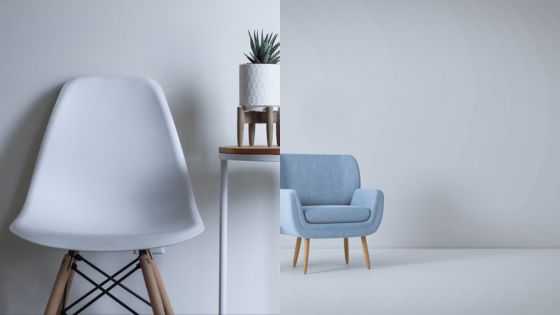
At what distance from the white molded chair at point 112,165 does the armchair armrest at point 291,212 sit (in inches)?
13.9

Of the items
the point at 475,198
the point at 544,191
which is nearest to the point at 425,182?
the point at 475,198

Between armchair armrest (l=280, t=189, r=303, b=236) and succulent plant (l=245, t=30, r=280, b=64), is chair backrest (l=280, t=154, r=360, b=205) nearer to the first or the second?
armchair armrest (l=280, t=189, r=303, b=236)

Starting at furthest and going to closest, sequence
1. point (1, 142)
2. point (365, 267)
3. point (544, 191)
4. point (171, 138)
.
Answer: point (1, 142)
point (171, 138)
point (365, 267)
point (544, 191)

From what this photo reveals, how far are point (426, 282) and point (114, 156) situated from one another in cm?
100

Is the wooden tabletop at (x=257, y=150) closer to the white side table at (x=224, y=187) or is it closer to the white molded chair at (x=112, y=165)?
the white side table at (x=224, y=187)

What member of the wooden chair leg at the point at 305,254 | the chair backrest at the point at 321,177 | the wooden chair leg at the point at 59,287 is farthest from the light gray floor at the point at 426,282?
the wooden chair leg at the point at 59,287

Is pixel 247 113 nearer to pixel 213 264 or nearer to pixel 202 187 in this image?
pixel 202 187

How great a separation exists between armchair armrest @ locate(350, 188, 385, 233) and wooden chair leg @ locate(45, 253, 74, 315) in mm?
766

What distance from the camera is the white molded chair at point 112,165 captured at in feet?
5.36

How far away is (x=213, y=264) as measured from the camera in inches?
75.4

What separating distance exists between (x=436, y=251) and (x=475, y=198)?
124mm

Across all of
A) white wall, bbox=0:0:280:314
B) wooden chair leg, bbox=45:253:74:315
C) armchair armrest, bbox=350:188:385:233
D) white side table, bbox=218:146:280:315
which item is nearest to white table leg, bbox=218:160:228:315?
white side table, bbox=218:146:280:315

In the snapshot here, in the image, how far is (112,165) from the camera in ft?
→ 5.69

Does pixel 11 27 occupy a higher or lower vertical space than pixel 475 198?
higher
